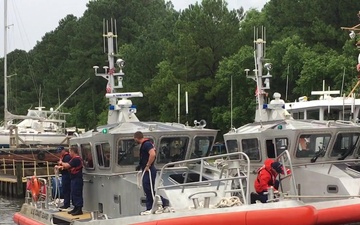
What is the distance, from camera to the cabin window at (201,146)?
13.1 metres

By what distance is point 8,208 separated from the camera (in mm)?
26125

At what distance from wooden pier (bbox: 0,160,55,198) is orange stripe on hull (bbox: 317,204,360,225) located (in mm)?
21367

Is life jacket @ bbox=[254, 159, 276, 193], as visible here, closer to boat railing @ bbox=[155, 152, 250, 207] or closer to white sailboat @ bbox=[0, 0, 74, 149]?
boat railing @ bbox=[155, 152, 250, 207]

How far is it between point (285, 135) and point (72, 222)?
454 cm

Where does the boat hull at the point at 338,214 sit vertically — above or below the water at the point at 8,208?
above

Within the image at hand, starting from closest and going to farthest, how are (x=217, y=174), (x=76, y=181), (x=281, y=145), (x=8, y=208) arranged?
(x=217, y=174)
(x=281, y=145)
(x=76, y=181)
(x=8, y=208)

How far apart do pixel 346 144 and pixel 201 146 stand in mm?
2960

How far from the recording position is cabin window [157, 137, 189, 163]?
12.7m

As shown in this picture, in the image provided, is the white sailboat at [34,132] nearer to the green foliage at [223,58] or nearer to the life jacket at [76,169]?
the green foliage at [223,58]

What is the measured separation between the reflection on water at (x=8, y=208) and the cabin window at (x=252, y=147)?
1126 cm

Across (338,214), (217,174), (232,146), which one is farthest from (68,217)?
(338,214)

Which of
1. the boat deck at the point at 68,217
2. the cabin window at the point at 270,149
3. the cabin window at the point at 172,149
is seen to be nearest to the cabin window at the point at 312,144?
the cabin window at the point at 270,149

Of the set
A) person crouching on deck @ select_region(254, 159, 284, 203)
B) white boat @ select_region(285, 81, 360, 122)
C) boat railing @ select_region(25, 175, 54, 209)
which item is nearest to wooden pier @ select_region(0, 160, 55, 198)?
boat railing @ select_region(25, 175, 54, 209)

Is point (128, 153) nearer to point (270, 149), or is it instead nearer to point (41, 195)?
point (270, 149)
